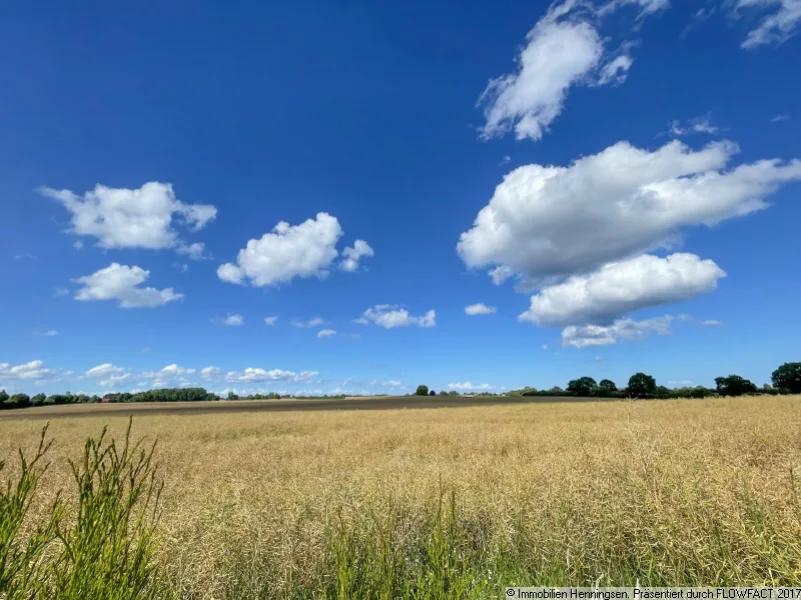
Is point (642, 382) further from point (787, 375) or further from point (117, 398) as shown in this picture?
point (117, 398)

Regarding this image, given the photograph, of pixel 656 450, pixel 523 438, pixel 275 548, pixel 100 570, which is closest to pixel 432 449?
pixel 523 438

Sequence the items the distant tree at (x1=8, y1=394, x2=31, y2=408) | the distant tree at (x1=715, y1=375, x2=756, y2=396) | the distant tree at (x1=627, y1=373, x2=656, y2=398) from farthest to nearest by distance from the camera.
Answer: the distant tree at (x1=627, y1=373, x2=656, y2=398), the distant tree at (x1=8, y1=394, x2=31, y2=408), the distant tree at (x1=715, y1=375, x2=756, y2=396)

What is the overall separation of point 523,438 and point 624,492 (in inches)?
305

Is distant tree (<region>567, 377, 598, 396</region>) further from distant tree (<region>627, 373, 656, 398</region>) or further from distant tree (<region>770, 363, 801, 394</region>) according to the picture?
distant tree (<region>770, 363, 801, 394</region>)

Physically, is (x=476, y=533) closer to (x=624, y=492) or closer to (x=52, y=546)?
(x=624, y=492)

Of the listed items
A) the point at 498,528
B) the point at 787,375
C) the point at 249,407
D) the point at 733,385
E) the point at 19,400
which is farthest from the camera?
the point at 19,400

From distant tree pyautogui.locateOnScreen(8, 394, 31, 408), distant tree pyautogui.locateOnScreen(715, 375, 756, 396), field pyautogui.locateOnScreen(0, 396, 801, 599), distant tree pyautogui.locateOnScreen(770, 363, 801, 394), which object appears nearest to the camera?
field pyautogui.locateOnScreen(0, 396, 801, 599)

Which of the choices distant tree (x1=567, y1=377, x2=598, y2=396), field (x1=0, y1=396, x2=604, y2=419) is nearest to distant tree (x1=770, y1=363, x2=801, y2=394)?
distant tree (x1=567, y1=377, x2=598, y2=396)

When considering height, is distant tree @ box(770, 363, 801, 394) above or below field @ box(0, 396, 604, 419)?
above

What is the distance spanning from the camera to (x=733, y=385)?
246 feet

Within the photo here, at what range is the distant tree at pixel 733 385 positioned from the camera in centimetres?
6900

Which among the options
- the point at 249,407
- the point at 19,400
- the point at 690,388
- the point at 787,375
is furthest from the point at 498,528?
the point at 19,400

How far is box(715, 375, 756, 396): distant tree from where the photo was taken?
6900 cm

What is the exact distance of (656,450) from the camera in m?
7.09
